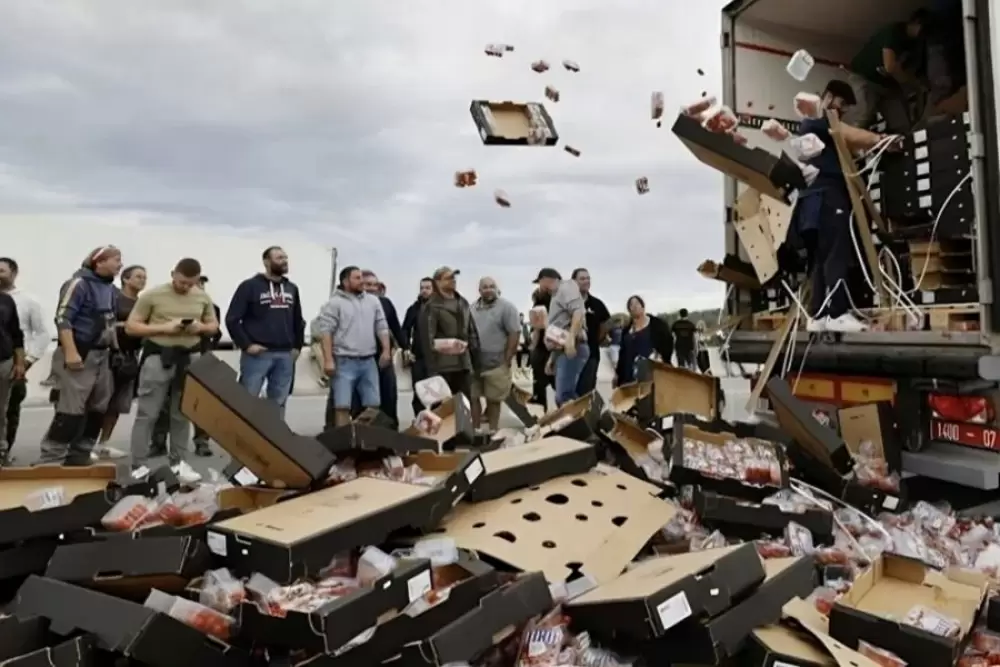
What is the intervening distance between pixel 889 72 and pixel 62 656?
4.94 meters

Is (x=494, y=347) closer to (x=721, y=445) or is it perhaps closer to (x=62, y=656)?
(x=721, y=445)

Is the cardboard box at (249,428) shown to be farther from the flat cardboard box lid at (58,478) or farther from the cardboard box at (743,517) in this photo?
the cardboard box at (743,517)

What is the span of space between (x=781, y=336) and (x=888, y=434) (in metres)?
0.81

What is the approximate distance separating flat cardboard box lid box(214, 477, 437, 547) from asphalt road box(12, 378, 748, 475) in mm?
2275

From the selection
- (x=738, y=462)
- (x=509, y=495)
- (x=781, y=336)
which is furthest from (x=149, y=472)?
(x=781, y=336)

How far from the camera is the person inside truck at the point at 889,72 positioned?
456cm

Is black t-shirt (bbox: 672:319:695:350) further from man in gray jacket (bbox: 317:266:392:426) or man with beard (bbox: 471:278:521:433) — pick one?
man in gray jacket (bbox: 317:266:392:426)

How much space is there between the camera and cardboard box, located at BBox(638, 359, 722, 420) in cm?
429

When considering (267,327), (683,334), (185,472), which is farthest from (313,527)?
(683,334)

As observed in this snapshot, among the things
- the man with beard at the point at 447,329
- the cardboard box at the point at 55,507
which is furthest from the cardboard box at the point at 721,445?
the man with beard at the point at 447,329

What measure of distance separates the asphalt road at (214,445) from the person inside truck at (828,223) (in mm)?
3058

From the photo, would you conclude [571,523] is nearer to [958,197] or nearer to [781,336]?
[781,336]

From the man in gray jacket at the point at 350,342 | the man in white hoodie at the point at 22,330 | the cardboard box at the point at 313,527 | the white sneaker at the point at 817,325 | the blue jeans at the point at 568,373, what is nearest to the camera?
the cardboard box at the point at 313,527

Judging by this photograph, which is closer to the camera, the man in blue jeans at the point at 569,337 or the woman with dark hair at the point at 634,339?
the man in blue jeans at the point at 569,337
